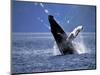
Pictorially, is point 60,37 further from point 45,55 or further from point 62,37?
point 45,55

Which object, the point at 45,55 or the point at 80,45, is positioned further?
the point at 80,45

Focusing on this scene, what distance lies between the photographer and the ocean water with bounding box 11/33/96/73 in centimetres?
225

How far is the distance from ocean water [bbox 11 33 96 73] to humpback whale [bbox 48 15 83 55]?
4cm

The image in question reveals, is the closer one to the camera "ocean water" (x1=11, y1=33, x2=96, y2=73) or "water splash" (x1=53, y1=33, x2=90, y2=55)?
"ocean water" (x1=11, y1=33, x2=96, y2=73)

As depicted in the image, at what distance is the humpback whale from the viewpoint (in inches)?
93.6

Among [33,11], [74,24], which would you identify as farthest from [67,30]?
[33,11]

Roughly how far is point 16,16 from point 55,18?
1.40 ft

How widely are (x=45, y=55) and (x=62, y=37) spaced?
10.9 inches

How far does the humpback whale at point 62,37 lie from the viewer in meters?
2.38

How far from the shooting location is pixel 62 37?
94.9 inches

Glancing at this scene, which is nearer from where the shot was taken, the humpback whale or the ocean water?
the ocean water

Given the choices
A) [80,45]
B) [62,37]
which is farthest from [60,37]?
[80,45]

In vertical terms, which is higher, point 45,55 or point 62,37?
point 62,37
